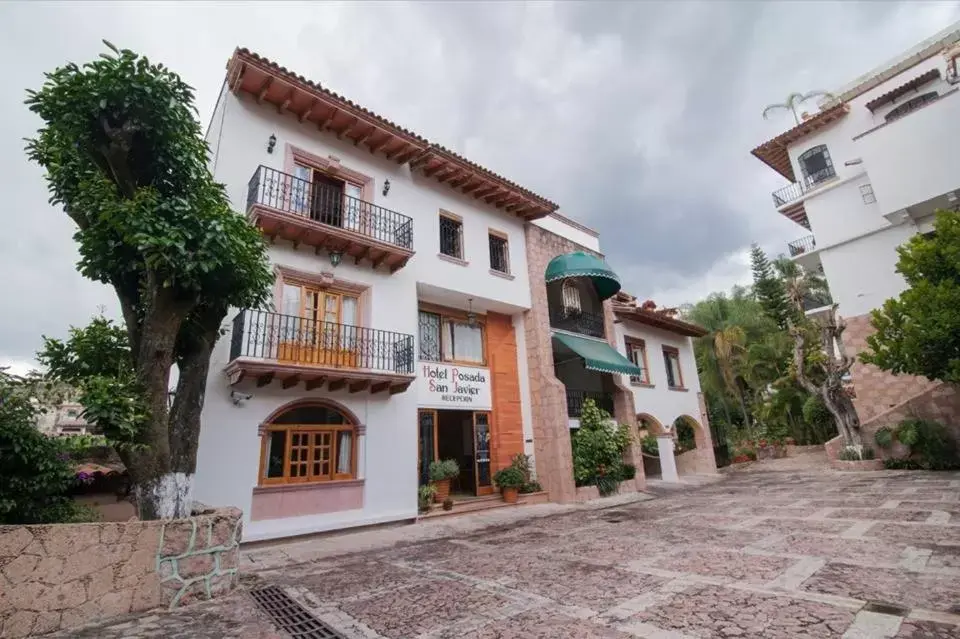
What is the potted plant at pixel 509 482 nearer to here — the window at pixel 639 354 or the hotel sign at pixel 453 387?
the hotel sign at pixel 453 387

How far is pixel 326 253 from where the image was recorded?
10.4 metres

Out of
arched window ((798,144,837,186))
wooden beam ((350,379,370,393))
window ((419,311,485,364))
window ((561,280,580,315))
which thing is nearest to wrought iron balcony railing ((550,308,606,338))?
window ((561,280,580,315))

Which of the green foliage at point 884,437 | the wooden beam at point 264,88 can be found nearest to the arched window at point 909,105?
the green foliage at point 884,437

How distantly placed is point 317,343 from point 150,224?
464cm

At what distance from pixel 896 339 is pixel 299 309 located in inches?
702

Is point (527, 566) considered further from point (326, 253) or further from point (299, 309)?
point (326, 253)

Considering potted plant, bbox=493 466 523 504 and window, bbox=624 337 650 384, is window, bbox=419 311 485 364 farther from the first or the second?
window, bbox=624 337 650 384

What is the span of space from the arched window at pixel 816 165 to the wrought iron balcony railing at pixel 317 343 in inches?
894

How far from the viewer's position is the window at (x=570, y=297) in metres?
15.7

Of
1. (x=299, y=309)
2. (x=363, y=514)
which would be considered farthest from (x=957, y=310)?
(x=299, y=309)

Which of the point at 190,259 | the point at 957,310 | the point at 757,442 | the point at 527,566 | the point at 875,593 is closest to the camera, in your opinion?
the point at 875,593

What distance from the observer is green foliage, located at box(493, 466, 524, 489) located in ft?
40.7

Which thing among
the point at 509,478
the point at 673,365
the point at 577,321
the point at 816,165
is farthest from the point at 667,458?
the point at 816,165

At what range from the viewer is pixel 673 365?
20062mm
